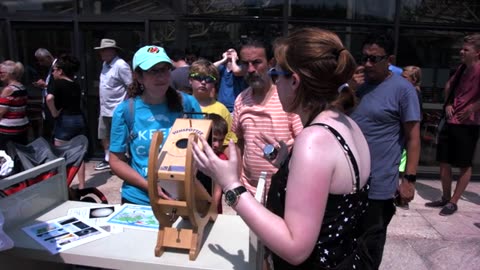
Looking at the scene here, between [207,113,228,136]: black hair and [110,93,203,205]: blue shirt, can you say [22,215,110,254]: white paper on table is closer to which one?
[110,93,203,205]: blue shirt

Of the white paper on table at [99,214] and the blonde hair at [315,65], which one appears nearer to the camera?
the blonde hair at [315,65]

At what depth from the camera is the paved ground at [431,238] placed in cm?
348

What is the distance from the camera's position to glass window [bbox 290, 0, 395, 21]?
567 cm

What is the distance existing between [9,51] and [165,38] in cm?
246

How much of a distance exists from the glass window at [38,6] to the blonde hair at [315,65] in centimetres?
555

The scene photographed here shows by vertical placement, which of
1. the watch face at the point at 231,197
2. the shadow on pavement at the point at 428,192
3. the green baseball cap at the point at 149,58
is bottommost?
the shadow on pavement at the point at 428,192

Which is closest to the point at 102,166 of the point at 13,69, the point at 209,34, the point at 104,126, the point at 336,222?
the point at 104,126

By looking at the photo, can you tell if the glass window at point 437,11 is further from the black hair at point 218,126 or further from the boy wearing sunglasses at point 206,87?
the black hair at point 218,126

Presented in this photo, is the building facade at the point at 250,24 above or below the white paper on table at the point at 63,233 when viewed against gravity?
above

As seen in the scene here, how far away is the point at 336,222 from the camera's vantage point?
1350 mm

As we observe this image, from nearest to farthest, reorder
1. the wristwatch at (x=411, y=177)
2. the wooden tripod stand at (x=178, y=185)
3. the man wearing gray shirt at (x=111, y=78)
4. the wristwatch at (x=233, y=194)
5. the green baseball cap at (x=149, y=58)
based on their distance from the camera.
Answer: the wristwatch at (x=233, y=194), the wooden tripod stand at (x=178, y=185), the green baseball cap at (x=149, y=58), the wristwatch at (x=411, y=177), the man wearing gray shirt at (x=111, y=78)

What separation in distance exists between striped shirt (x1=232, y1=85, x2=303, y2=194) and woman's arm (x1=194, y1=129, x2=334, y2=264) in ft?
3.68

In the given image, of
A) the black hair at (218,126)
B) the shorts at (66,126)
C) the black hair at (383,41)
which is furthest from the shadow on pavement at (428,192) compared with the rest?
the shorts at (66,126)

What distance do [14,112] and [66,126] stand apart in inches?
22.8
